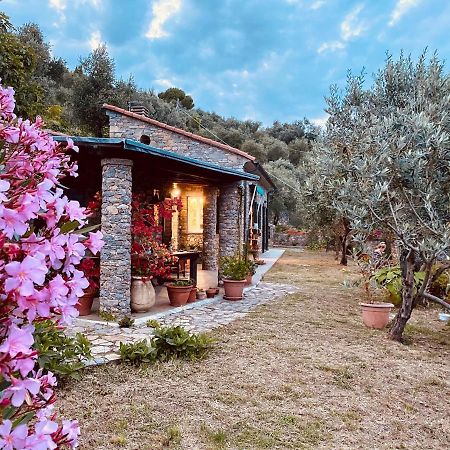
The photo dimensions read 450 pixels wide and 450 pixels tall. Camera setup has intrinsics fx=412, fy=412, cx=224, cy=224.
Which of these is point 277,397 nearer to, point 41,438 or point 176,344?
point 176,344

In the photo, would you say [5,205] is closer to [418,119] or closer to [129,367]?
[129,367]

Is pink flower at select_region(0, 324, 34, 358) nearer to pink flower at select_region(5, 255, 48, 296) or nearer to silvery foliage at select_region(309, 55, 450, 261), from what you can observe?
pink flower at select_region(5, 255, 48, 296)

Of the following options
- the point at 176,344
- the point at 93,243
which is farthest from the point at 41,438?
the point at 176,344

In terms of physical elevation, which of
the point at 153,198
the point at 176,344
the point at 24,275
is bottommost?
the point at 176,344

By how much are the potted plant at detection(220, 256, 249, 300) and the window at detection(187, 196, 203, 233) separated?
17.8 ft

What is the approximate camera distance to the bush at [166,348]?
5023mm

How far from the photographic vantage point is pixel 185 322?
7117 mm

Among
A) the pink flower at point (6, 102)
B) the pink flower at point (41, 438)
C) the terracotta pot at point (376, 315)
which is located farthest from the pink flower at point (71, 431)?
the terracotta pot at point (376, 315)

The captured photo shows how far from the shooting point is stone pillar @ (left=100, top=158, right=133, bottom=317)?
23.1 feet

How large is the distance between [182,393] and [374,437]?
1846 millimetres

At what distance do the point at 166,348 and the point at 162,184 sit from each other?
7326mm

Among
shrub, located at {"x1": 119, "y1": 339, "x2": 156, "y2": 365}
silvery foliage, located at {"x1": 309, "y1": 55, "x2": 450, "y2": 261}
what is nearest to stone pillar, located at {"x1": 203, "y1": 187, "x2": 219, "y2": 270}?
silvery foliage, located at {"x1": 309, "y1": 55, "x2": 450, "y2": 261}

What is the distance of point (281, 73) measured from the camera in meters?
34.9

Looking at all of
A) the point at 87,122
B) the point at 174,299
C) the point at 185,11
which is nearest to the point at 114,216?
the point at 174,299
